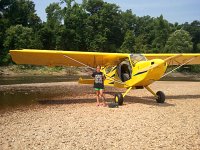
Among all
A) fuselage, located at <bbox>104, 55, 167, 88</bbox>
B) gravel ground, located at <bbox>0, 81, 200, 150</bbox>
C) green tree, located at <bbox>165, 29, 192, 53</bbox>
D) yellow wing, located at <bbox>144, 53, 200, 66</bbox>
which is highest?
green tree, located at <bbox>165, 29, 192, 53</bbox>

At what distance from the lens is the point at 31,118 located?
10719 millimetres

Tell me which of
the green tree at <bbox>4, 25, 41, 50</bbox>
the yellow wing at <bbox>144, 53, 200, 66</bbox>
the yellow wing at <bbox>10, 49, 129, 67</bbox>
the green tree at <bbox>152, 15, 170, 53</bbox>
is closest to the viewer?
the yellow wing at <bbox>10, 49, 129, 67</bbox>

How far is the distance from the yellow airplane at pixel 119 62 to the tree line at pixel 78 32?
4327cm

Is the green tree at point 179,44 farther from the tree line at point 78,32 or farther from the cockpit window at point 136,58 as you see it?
the cockpit window at point 136,58

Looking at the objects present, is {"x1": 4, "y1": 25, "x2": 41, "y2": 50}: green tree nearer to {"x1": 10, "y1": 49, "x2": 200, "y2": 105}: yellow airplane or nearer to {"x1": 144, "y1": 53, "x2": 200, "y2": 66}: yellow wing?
{"x1": 10, "y1": 49, "x2": 200, "y2": 105}: yellow airplane

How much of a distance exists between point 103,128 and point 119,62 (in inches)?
305

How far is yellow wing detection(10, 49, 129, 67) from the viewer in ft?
47.6

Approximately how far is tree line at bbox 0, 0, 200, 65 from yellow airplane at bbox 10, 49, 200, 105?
43268 mm

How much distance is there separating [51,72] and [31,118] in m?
40.8

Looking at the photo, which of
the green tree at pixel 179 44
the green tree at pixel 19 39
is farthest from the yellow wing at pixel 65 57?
the green tree at pixel 179 44

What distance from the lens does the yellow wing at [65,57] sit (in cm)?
1452

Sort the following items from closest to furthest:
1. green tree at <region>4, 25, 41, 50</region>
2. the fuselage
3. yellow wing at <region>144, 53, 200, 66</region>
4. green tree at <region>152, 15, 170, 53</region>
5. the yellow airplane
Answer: the fuselage
the yellow airplane
yellow wing at <region>144, 53, 200, 66</region>
green tree at <region>4, 25, 41, 50</region>
green tree at <region>152, 15, 170, 53</region>

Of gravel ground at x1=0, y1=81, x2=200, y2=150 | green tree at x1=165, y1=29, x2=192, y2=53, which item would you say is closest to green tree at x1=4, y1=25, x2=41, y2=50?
green tree at x1=165, y1=29, x2=192, y2=53

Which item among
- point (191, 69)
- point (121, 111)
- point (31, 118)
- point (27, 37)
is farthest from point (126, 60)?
point (191, 69)
